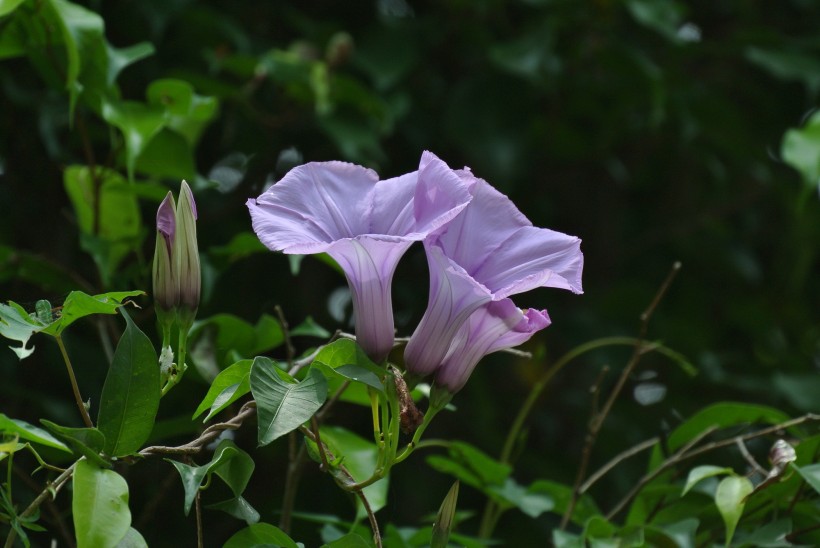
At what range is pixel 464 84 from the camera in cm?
143

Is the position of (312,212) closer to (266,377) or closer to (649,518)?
(266,377)

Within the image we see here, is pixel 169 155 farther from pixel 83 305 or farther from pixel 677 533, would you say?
pixel 677 533

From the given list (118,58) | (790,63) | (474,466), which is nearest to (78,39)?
(118,58)

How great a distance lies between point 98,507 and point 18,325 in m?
0.11

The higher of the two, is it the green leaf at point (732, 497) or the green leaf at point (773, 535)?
the green leaf at point (732, 497)

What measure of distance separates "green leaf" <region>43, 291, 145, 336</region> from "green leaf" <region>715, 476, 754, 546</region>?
1.38 feet

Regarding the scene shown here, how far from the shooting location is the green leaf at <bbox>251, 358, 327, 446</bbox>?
479mm

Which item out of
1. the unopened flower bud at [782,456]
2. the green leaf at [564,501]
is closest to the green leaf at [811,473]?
the unopened flower bud at [782,456]

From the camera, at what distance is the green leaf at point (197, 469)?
48 cm

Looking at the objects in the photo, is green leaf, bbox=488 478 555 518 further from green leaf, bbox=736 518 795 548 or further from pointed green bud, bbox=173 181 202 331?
pointed green bud, bbox=173 181 202 331

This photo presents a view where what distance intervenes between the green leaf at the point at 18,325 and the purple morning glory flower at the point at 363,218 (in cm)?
13

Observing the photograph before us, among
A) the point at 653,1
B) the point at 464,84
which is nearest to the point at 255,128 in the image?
the point at 464,84

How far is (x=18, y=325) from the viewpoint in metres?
0.51

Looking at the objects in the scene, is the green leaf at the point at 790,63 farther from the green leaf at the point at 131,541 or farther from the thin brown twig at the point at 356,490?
the green leaf at the point at 131,541
